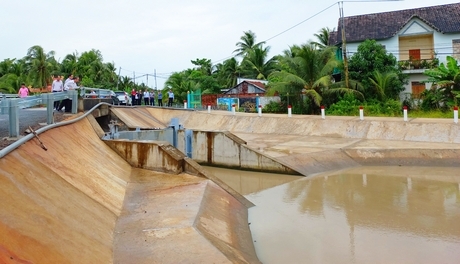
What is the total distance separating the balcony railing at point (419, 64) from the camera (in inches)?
1015

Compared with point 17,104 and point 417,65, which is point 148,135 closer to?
point 17,104

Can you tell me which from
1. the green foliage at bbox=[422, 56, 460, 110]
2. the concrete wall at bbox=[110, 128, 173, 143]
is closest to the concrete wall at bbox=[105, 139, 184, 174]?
the concrete wall at bbox=[110, 128, 173, 143]

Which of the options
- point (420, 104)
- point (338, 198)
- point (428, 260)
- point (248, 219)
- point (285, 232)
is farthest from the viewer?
point (420, 104)

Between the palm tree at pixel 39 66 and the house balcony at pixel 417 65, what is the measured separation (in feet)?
104

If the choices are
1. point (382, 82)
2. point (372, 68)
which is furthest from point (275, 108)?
point (382, 82)

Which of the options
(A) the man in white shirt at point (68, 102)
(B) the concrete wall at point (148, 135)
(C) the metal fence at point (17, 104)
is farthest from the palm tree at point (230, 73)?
(C) the metal fence at point (17, 104)

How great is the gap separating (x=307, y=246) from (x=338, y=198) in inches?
146

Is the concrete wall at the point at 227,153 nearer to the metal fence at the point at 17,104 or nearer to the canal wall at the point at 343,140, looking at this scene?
the canal wall at the point at 343,140

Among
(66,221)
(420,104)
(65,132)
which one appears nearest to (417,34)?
(420,104)

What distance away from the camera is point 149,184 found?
9.38 meters

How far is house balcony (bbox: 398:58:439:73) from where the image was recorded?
25797mm

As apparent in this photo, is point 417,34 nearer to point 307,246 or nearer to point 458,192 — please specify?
point 458,192

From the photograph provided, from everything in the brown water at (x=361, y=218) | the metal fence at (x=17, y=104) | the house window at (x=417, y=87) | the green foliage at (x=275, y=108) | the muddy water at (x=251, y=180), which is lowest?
the brown water at (x=361, y=218)

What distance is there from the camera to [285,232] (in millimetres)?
8203
